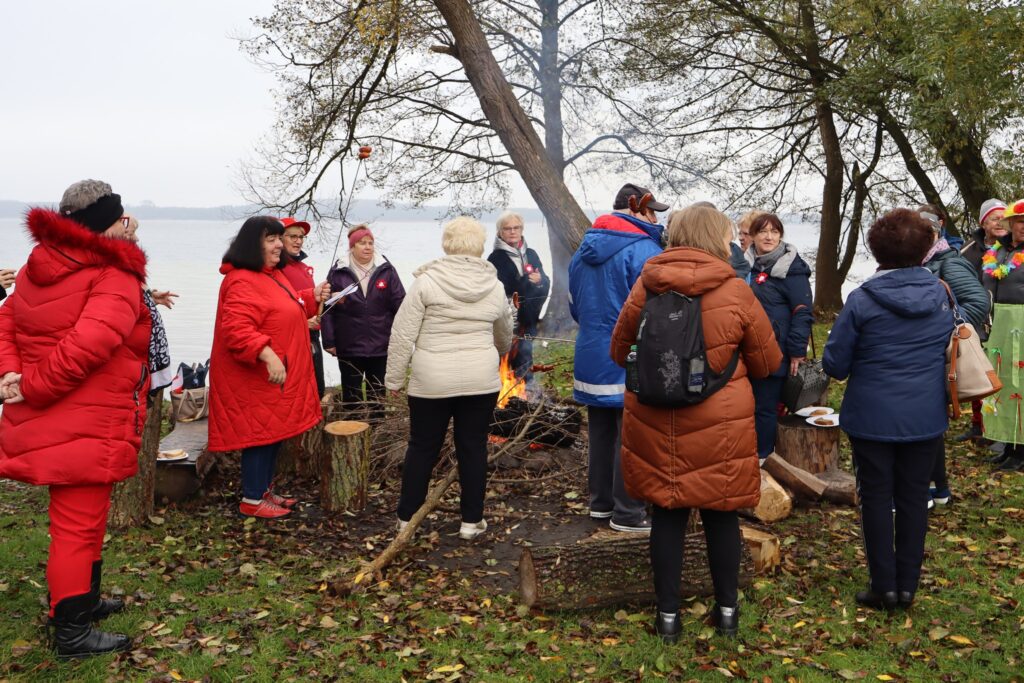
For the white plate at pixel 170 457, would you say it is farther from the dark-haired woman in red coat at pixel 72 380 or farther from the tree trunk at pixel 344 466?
the dark-haired woman in red coat at pixel 72 380

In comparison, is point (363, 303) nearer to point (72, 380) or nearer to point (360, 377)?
point (360, 377)

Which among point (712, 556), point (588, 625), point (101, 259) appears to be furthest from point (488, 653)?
point (101, 259)

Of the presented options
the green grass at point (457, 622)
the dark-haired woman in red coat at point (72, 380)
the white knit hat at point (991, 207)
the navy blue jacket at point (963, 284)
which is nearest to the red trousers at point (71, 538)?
the dark-haired woman in red coat at point (72, 380)

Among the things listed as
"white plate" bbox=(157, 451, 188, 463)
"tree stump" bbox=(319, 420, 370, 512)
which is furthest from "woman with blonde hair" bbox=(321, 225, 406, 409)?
"white plate" bbox=(157, 451, 188, 463)

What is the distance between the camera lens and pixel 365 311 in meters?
6.57

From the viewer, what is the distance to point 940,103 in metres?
9.39

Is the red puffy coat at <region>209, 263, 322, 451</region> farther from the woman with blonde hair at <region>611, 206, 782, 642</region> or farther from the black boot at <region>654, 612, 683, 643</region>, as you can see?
the black boot at <region>654, 612, 683, 643</region>

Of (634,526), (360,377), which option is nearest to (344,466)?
(360,377)

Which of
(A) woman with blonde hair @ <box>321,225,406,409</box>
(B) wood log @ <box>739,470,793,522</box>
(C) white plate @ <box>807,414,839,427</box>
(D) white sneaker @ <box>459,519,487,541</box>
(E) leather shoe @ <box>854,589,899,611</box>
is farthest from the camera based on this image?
(A) woman with blonde hair @ <box>321,225,406,409</box>

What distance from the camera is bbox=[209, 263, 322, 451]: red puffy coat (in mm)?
5047

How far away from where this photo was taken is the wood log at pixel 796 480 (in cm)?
569

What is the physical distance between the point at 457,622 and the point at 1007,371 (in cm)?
487

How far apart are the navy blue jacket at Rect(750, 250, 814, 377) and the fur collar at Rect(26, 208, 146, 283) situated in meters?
4.10

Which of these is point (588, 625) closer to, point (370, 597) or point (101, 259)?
point (370, 597)
